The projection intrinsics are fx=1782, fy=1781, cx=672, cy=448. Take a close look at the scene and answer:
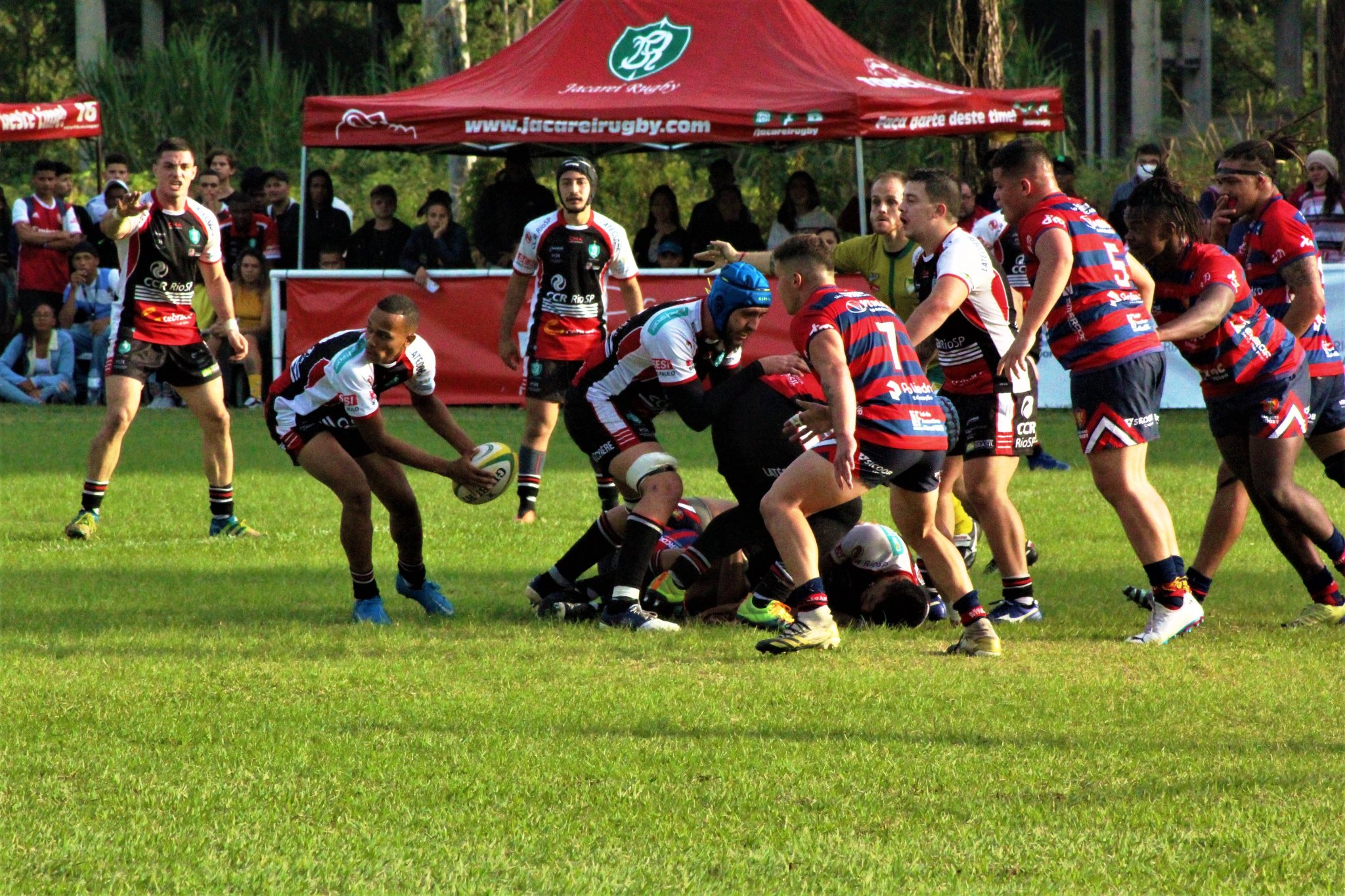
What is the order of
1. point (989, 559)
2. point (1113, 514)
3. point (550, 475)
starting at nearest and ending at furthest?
point (989, 559), point (1113, 514), point (550, 475)

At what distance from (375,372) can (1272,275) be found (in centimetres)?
408

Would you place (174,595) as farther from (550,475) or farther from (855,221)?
(855,221)

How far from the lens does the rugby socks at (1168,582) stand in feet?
23.3

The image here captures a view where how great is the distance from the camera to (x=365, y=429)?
24.8ft

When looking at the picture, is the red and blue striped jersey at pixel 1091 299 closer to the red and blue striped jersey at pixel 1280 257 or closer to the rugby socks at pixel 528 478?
the red and blue striped jersey at pixel 1280 257

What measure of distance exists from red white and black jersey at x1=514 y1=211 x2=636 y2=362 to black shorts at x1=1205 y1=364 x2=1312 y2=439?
4.85 metres

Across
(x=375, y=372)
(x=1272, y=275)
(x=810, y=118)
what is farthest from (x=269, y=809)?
(x=810, y=118)

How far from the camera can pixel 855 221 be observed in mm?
18984

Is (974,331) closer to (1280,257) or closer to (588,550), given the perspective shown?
(1280,257)

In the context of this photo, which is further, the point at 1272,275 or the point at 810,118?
the point at 810,118

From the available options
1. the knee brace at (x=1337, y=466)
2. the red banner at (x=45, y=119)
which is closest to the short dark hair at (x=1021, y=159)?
the knee brace at (x=1337, y=466)

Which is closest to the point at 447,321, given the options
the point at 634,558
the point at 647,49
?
the point at 647,49

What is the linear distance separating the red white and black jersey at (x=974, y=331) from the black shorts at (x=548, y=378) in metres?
4.01

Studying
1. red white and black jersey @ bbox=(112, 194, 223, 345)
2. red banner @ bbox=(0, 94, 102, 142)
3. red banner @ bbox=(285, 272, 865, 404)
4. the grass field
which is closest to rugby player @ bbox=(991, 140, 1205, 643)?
the grass field
